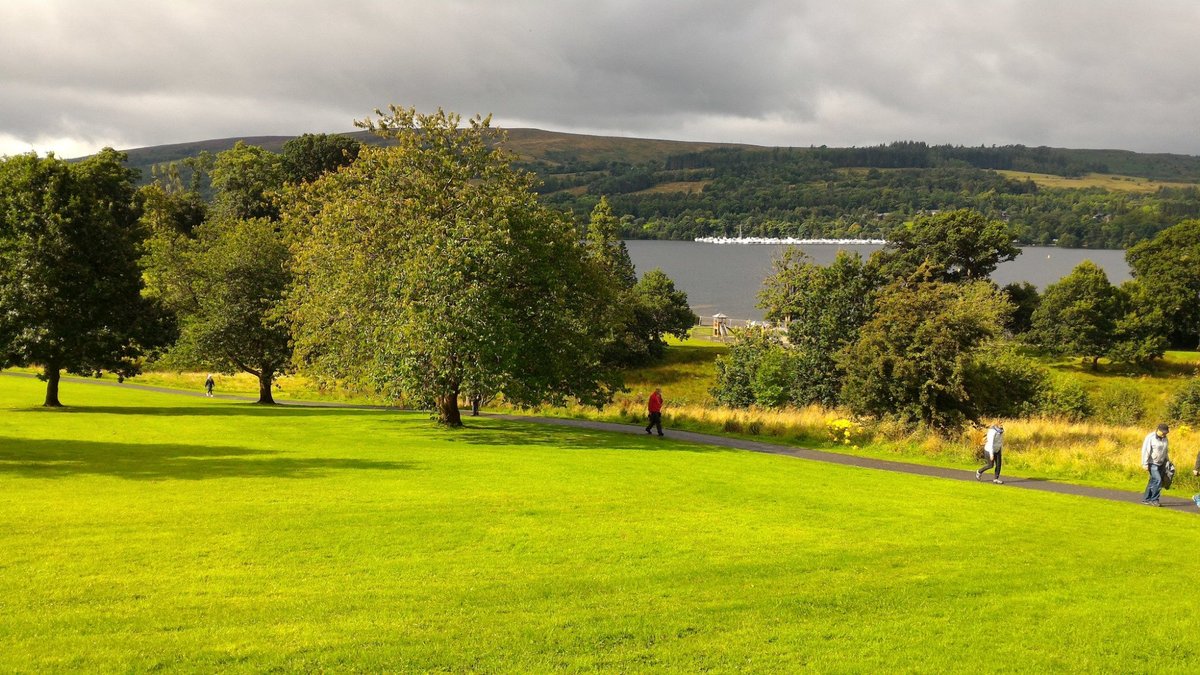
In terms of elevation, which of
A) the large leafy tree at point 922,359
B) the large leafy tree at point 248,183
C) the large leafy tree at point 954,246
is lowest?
the large leafy tree at point 922,359

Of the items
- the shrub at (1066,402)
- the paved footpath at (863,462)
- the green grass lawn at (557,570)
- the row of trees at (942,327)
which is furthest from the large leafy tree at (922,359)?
the shrub at (1066,402)

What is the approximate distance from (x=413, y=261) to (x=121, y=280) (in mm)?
15902

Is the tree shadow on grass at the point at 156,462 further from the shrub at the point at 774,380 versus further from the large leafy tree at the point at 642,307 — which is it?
the large leafy tree at the point at 642,307

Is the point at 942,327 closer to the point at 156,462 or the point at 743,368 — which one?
the point at 743,368

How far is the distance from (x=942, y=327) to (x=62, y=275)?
36180 mm

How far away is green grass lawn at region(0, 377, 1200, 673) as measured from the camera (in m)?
9.08

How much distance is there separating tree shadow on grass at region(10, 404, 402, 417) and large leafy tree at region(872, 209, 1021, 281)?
196 ft

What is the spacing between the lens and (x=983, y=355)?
3906 cm

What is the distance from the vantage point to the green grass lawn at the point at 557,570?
29.8 ft

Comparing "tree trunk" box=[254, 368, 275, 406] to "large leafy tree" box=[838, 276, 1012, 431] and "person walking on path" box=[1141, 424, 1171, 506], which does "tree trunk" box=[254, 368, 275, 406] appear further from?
"person walking on path" box=[1141, 424, 1171, 506]

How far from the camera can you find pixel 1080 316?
7606 cm

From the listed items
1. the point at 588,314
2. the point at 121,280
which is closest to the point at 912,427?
the point at 588,314

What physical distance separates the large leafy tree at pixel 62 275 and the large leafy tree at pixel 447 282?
317 inches

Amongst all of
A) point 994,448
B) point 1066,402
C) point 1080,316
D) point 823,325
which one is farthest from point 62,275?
point 1080,316
